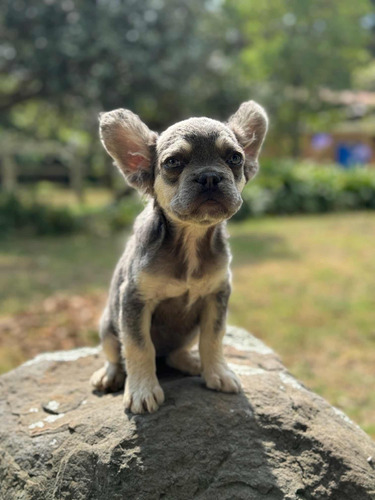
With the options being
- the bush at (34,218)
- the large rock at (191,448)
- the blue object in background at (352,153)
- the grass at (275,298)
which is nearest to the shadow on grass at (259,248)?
the grass at (275,298)

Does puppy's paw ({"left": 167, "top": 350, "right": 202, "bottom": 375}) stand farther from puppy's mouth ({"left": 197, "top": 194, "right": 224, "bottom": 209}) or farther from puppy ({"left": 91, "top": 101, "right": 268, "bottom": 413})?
puppy's mouth ({"left": 197, "top": 194, "right": 224, "bottom": 209})

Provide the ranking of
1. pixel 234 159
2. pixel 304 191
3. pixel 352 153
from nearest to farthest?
1. pixel 234 159
2. pixel 304 191
3. pixel 352 153

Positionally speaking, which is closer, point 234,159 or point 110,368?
point 234,159

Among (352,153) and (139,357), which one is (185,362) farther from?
(352,153)

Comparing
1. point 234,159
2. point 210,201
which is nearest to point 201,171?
point 210,201

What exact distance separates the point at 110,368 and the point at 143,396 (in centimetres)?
78

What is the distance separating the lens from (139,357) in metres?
3.92

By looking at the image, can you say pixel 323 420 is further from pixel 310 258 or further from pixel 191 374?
pixel 310 258

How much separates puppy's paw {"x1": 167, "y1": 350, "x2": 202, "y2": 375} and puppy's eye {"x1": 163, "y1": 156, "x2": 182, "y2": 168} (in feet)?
5.75

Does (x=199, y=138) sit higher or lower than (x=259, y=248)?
higher

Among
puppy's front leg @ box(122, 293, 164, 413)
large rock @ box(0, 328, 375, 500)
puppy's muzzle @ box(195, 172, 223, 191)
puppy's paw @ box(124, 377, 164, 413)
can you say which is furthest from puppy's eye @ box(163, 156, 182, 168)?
large rock @ box(0, 328, 375, 500)

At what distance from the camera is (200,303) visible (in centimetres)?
414

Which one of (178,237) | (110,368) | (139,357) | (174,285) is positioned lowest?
(110,368)

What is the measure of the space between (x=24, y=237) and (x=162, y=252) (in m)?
14.4
